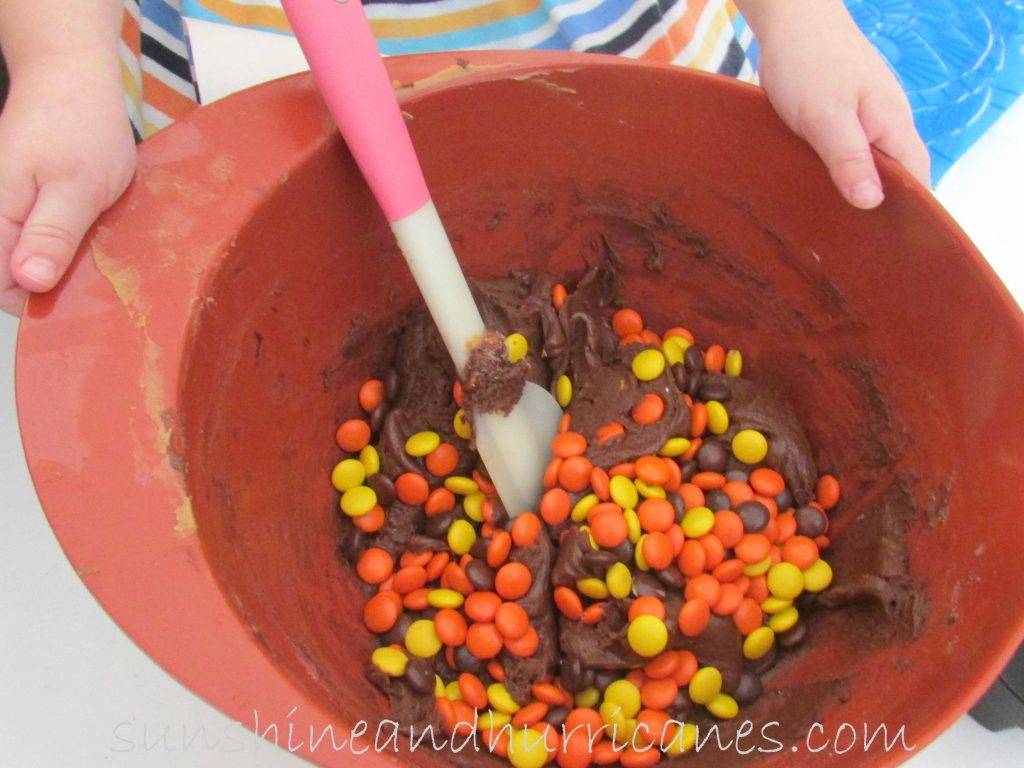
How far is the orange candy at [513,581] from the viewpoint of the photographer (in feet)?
2.72

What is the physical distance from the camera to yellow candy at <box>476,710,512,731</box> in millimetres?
780

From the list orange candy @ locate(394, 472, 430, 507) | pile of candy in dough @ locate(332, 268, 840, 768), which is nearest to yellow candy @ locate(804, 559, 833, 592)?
pile of candy in dough @ locate(332, 268, 840, 768)

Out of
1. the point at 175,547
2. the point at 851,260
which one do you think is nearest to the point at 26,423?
the point at 175,547

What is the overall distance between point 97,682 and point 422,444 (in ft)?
1.52

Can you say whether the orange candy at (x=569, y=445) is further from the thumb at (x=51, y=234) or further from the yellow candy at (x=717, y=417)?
the thumb at (x=51, y=234)

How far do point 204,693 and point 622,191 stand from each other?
67 centimetres

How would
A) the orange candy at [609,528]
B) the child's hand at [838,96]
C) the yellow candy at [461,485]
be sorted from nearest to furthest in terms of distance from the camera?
1. the child's hand at [838,96]
2. the orange candy at [609,528]
3. the yellow candy at [461,485]

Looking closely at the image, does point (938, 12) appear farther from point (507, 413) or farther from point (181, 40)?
point (181, 40)

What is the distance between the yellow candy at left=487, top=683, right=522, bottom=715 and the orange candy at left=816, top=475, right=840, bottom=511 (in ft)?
1.38

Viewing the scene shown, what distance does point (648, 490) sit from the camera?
88 centimetres

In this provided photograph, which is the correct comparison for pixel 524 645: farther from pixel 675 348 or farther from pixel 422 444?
pixel 675 348

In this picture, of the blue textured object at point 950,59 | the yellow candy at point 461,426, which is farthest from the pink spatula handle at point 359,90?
the blue textured object at point 950,59

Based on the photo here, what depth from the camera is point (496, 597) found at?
838mm

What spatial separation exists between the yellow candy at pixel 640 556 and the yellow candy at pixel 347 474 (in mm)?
324
